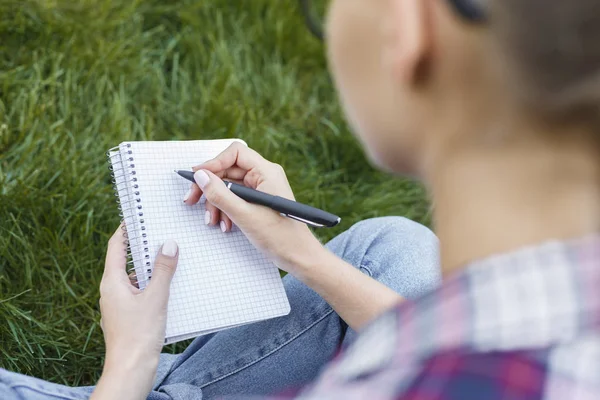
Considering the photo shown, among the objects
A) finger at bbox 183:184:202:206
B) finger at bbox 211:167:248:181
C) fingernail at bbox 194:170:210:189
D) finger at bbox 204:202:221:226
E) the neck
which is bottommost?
finger at bbox 204:202:221:226

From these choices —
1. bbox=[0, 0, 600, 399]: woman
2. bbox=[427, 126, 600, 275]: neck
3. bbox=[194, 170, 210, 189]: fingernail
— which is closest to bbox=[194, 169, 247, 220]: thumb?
bbox=[194, 170, 210, 189]: fingernail

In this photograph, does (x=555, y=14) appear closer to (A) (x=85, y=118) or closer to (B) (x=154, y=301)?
(B) (x=154, y=301)

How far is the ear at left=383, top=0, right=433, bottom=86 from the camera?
1.76 feet

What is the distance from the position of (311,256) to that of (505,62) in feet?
2.23

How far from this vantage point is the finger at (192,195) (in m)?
1.16

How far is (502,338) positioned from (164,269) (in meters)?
0.65

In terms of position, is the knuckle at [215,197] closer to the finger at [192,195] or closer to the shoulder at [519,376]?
the finger at [192,195]

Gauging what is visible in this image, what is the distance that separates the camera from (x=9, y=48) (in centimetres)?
180

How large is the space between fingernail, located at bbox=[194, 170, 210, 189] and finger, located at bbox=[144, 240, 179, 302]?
10 cm

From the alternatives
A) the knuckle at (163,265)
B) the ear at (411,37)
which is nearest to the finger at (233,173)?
the knuckle at (163,265)

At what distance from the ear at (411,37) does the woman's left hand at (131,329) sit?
59 cm

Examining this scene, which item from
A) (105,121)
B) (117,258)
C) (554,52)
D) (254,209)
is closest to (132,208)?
(117,258)

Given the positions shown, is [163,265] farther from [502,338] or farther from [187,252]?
[502,338]

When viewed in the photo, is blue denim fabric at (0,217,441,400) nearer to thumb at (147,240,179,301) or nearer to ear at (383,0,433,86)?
thumb at (147,240,179,301)
